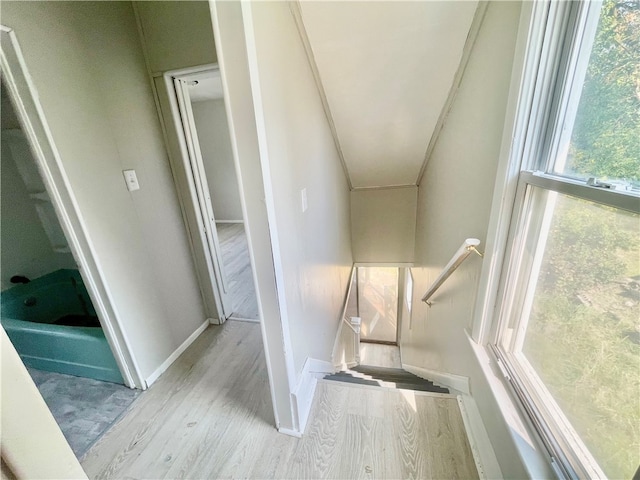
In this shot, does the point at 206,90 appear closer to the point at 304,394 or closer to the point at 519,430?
the point at 304,394

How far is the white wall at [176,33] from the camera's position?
148 centimetres

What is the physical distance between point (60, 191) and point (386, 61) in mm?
1860

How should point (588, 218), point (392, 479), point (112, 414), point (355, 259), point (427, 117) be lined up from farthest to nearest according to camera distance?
point (355, 259) → point (427, 117) → point (112, 414) → point (392, 479) → point (588, 218)

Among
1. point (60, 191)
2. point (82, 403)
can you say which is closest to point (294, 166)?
point (60, 191)

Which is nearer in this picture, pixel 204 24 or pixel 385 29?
pixel 385 29

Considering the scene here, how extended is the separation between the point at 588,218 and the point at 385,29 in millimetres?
1287

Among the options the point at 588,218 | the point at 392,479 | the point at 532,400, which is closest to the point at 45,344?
the point at 392,479

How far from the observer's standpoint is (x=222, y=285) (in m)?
2.19

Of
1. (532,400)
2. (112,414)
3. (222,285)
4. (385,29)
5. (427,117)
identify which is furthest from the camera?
(222,285)

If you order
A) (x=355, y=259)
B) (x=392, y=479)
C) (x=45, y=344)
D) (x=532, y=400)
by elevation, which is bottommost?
(x=355, y=259)

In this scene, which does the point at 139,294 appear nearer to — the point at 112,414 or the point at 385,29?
the point at 112,414

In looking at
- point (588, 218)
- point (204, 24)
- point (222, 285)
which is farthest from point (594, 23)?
point (222, 285)

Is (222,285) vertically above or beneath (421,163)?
beneath

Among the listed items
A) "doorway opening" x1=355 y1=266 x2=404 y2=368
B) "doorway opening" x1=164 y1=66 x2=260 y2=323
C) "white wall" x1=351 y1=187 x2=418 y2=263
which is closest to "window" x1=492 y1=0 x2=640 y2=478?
"doorway opening" x1=164 y1=66 x2=260 y2=323
